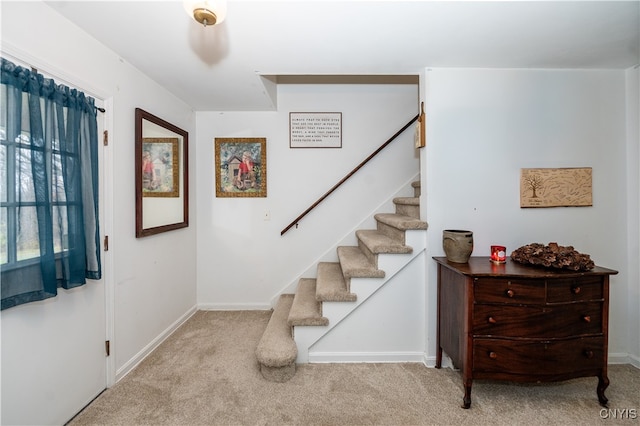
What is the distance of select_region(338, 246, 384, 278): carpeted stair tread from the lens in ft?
6.70

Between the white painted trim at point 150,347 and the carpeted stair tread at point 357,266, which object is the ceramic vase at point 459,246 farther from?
the white painted trim at point 150,347

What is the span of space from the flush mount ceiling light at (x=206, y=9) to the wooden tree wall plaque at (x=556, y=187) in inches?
89.9

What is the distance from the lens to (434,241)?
6.81 feet

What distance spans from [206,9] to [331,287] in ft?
6.21

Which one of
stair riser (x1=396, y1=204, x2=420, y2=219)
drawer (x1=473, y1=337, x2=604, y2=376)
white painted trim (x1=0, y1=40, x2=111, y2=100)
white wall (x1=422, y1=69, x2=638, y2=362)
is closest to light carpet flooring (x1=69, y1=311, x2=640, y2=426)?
drawer (x1=473, y1=337, x2=604, y2=376)

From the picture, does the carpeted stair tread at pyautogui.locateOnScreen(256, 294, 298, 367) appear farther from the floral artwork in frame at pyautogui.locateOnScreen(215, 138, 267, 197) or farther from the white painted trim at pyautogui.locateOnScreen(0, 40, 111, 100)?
the white painted trim at pyautogui.locateOnScreen(0, 40, 111, 100)

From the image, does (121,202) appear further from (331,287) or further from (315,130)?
(315,130)

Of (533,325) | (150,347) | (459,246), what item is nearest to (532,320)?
(533,325)

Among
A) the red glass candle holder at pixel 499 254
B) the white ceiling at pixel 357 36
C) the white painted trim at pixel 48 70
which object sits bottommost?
the red glass candle holder at pixel 499 254

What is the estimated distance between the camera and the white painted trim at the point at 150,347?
193 centimetres

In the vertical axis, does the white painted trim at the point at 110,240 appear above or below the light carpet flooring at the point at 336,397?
above

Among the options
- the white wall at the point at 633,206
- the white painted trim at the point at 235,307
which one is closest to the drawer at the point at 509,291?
the white wall at the point at 633,206

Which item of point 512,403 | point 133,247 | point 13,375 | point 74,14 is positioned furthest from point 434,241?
point 74,14

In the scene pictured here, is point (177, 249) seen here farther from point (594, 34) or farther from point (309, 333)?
point (594, 34)
